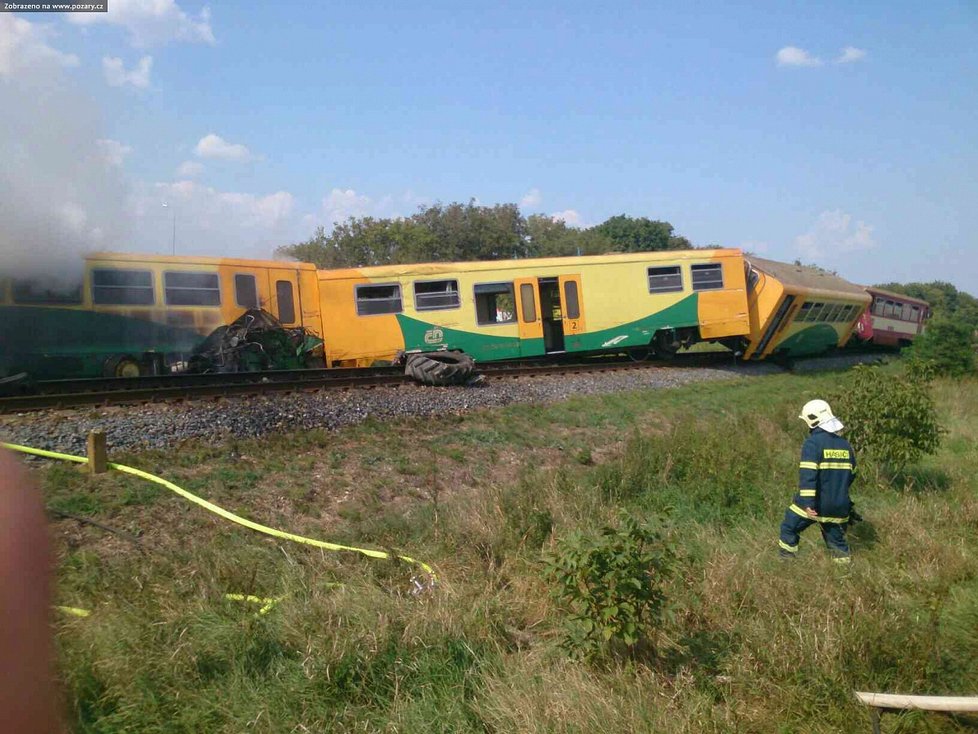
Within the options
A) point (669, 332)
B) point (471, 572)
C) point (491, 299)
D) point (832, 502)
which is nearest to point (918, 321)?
point (669, 332)

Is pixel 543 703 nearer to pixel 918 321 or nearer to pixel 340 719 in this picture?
pixel 340 719

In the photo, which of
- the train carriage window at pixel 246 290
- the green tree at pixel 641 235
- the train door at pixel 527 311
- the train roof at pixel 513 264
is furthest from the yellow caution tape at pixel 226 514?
the green tree at pixel 641 235

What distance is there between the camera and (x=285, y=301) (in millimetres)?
16328

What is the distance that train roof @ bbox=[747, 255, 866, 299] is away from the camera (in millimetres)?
20109

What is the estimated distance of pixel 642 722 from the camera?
382cm

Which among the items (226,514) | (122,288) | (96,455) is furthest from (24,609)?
(122,288)

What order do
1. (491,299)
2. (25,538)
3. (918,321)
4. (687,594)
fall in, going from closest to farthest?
(25,538)
(687,594)
(491,299)
(918,321)

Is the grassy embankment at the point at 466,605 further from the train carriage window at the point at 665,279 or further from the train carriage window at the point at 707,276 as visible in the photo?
the train carriage window at the point at 707,276

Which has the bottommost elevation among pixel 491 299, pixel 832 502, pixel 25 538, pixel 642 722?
pixel 642 722

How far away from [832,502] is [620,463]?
336cm

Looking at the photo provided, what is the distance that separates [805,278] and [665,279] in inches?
250

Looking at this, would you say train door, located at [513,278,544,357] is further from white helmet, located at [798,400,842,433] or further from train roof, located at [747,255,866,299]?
white helmet, located at [798,400,842,433]

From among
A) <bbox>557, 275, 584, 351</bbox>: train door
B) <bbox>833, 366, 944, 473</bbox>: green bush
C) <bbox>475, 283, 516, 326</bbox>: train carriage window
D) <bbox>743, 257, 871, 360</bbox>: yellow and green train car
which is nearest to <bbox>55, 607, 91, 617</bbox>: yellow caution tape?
<bbox>833, 366, 944, 473</bbox>: green bush

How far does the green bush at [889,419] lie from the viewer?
8727 millimetres
